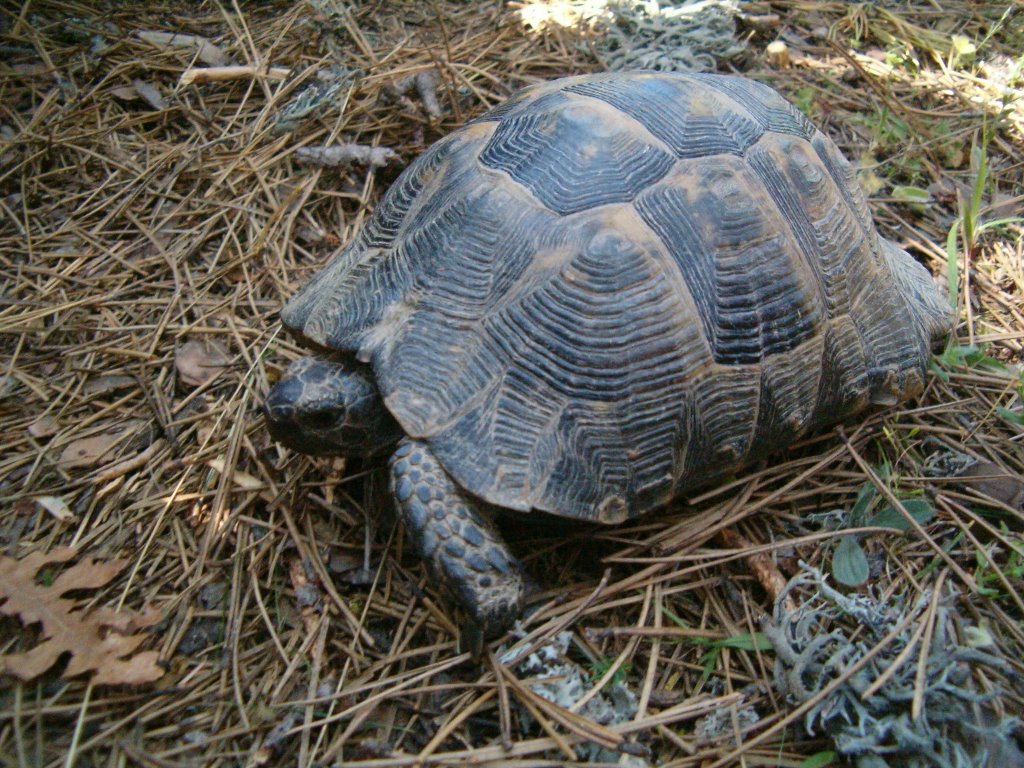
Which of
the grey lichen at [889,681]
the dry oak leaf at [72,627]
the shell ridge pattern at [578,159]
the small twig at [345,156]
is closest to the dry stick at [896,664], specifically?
the grey lichen at [889,681]

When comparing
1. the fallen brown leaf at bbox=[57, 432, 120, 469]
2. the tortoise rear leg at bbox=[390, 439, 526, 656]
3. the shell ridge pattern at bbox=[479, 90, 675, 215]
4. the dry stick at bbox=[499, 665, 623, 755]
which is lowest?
the dry stick at bbox=[499, 665, 623, 755]

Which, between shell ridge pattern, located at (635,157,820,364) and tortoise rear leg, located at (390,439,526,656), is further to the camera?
shell ridge pattern, located at (635,157,820,364)

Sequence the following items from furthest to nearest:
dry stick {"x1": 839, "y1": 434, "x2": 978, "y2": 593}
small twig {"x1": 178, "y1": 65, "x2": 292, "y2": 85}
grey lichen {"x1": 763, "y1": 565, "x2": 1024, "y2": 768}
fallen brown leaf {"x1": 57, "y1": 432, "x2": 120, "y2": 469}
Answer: small twig {"x1": 178, "y1": 65, "x2": 292, "y2": 85} → fallen brown leaf {"x1": 57, "y1": 432, "x2": 120, "y2": 469} → dry stick {"x1": 839, "y1": 434, "x2": 978, "y2": 593} → grey lichen {"x1": 763, "y1": 565, "x2": 1024, "y2": 768}

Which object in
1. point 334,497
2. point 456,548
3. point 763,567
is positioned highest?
point 456,548

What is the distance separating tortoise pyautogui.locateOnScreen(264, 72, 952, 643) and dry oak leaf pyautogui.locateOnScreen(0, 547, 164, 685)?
2.40 ft

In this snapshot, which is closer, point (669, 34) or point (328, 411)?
point (328, 411)

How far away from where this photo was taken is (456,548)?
2033 millimetres

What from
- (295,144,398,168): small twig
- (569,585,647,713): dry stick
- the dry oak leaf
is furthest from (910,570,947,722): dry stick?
(295,144,398,168): small twig

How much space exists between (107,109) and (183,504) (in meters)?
2.33

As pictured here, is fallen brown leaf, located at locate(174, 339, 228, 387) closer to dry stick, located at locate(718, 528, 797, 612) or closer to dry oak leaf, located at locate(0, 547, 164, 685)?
dry oak leaf, located at locate(0, 547, 164, 685)

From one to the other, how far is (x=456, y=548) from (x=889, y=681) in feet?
4.25

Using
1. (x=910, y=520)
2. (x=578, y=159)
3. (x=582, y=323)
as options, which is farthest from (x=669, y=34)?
(x=910, y=520)

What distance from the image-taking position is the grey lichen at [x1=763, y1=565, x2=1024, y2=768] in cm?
180

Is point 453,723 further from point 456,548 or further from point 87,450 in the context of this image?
point 87,450
